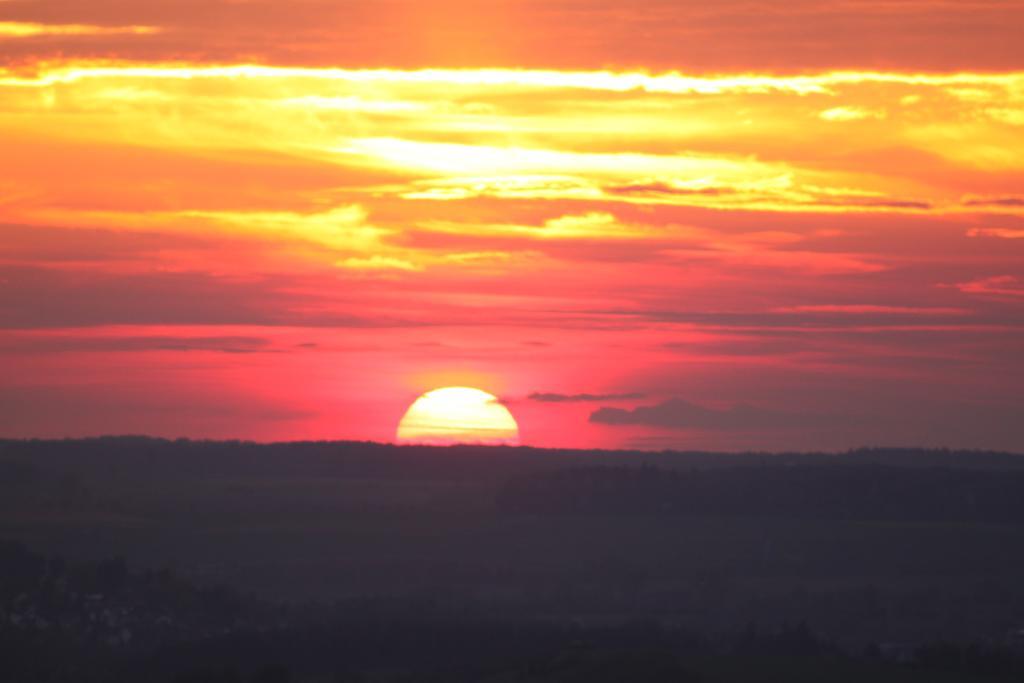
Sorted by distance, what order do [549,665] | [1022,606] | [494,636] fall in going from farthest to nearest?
1. [1022,606]
2. [494,636]
3. [549,665]

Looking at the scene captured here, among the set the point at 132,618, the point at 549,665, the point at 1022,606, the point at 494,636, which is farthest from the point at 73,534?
the point at 549,665

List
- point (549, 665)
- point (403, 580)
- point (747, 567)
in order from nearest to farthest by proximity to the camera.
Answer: point (549, 665) → point (403, 580) → point (747, 567)

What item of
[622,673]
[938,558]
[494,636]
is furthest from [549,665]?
[938,558]

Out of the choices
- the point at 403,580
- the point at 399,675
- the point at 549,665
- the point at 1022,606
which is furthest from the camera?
the point at 403,580

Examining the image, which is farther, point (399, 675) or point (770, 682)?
point (399, 675)

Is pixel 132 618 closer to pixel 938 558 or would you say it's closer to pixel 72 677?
pixel 72 677

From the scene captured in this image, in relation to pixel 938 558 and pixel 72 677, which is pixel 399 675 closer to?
pixel 72 677

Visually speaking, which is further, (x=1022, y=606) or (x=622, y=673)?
(x=1022, y=606)

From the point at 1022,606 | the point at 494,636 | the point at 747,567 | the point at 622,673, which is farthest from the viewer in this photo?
the point at 747,567
